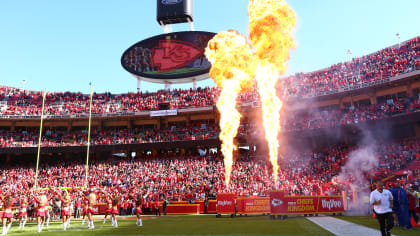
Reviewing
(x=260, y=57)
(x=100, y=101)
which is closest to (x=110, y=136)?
(x=100, y=101)

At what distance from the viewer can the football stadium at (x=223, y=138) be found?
71.4ft

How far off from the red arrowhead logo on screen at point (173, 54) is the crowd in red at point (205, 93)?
163 inches

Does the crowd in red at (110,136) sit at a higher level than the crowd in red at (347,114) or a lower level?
lower

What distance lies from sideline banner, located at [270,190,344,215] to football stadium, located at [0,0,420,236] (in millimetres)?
71


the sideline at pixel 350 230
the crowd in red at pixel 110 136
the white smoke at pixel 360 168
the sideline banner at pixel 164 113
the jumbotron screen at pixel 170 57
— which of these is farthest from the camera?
the jumbotron screen at pixel 170 57

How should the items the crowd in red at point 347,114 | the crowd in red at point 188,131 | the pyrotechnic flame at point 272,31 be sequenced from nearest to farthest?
the pyrotechnic flame at point 272,31
the crowd in red at point 347,114
the crowd in red at point 188,131

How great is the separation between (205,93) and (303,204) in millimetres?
29970

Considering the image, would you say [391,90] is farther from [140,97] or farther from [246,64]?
[140,97]

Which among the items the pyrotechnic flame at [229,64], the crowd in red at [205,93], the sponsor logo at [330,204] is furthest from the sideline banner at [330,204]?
the crowd in red at [205,93]

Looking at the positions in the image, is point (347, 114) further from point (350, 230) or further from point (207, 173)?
point (350, 230)

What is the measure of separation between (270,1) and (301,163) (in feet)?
59.3

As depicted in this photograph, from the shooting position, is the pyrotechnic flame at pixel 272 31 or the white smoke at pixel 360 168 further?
the pyrotechnic flame at pixel 272 31

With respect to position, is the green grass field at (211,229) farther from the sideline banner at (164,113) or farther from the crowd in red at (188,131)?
the sideline banner at (164,113)

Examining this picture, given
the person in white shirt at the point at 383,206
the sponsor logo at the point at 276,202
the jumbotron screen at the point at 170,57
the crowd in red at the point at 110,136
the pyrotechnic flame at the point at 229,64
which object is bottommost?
the sponsor logo at the point at 276,202
